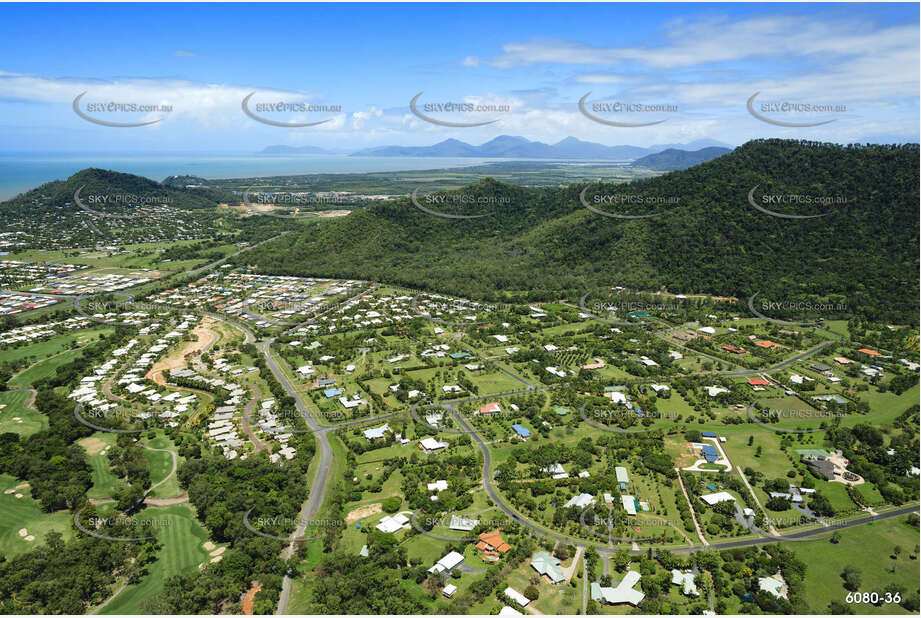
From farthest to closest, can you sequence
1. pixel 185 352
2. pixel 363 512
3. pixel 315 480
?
1. pixel 185 352
2. pixel 315 480
3. pixel 363 512

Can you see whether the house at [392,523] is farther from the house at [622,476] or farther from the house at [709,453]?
the house at [709,453]

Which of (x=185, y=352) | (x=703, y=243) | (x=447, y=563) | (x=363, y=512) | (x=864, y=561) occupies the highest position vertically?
(x=703, y=243)

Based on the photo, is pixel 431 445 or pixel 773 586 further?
pixel 431 445

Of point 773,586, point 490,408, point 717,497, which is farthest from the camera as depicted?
point 490,408

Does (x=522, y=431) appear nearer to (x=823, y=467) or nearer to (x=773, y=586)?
(x=773, y=586)

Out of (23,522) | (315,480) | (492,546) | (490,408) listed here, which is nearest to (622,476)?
(492,546)

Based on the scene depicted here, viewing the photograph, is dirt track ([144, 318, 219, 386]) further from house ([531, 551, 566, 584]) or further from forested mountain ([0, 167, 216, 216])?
forested mountain ([0, 167, 216, 216])
